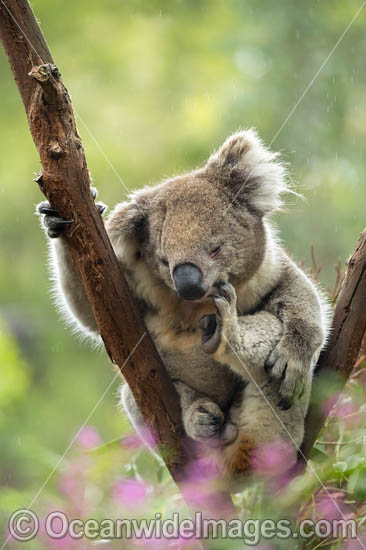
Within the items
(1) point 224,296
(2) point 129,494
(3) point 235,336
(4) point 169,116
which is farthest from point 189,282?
(4) point 169,116

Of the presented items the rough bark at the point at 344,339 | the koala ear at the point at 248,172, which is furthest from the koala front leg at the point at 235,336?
the koala ear at the point at 248,172

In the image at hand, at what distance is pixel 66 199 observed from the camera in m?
2.47

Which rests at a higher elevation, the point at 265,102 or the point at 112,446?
the point at 265,102

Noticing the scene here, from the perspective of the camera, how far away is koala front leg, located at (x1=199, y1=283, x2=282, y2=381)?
8.73 ft

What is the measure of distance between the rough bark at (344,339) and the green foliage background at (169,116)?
243 cm

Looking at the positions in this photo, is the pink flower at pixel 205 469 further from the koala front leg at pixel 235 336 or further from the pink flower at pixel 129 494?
the koala front leg at pixel 235 336

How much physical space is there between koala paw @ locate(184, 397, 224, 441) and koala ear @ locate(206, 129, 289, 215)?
0.84 m

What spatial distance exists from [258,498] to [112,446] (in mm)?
709

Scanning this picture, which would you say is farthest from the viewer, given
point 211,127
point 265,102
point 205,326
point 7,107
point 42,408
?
point 7,107

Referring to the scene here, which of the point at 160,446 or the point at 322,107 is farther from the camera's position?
the point at 322,107

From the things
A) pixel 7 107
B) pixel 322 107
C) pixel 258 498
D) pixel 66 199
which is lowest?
pixel 258 498

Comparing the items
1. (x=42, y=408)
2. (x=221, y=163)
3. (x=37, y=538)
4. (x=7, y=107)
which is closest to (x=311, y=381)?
(x=221, y=163)

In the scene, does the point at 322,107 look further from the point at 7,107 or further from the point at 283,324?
the point at 283,324

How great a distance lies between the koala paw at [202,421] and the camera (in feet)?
9.36
